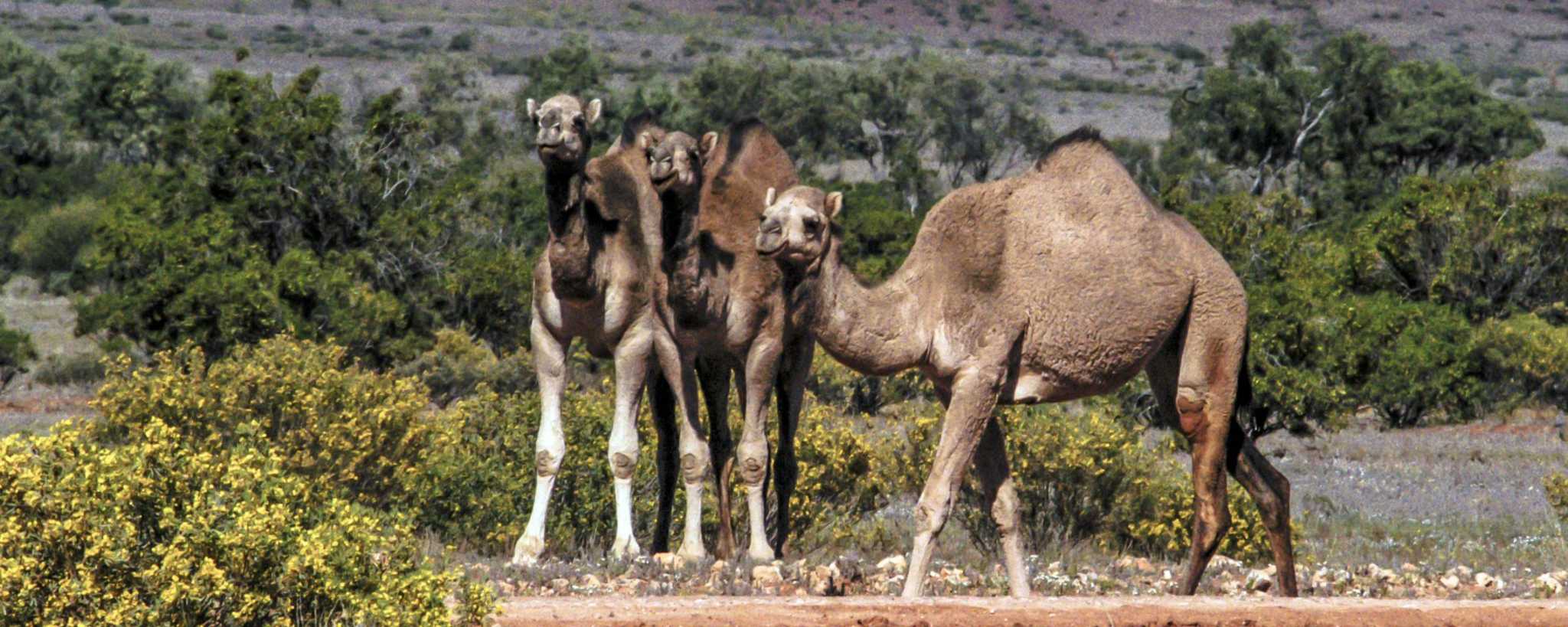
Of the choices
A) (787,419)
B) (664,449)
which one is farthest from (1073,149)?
(664,449)

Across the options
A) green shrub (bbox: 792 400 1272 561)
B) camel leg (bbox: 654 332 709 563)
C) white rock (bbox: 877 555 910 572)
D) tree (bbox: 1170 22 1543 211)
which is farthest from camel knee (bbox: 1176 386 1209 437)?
tree (bbox: 1170 22 1543 211)

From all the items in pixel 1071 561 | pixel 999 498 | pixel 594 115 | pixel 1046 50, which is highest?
pixel 594 115

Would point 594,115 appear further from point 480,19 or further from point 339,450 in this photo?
point 480,19

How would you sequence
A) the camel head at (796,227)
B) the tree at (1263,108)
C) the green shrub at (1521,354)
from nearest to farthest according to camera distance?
the camel head at (796,227), the green shrub at (1521,354), the tree at (1263,108)

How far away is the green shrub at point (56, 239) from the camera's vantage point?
49.1 metres

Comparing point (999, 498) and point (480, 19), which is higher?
point (999, 498)

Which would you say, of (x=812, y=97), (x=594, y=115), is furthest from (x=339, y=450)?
(x=812, y=97)

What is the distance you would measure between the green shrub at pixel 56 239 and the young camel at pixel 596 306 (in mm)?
39497

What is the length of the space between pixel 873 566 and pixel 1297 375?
14256mm

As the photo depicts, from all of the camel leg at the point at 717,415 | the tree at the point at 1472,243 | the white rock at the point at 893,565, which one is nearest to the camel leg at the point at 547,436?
the camel leg at the point at 717,415

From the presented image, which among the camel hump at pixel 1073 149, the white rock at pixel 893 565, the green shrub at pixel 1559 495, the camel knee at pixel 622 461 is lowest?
the green shrub at pixel 1559 495

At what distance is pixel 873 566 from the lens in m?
11.9

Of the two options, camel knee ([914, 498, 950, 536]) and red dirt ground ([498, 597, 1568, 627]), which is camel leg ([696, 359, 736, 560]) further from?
red dirt ground ([498, 597, 1568, 627])

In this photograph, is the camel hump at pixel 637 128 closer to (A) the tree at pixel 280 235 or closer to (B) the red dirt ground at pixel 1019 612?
(B) the red dirt ground at pixel 1019 612
